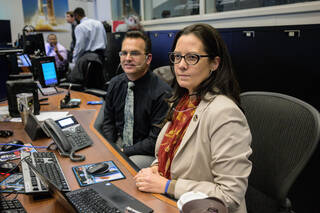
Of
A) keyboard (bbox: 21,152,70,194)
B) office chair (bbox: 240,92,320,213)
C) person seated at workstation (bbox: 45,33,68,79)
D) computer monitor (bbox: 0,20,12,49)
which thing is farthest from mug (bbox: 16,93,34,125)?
person seated at workstation (bbox: 45,33,68,79)

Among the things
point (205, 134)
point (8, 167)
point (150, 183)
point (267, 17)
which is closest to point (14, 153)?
point (8, 167)

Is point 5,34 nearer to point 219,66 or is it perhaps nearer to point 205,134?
point 219,66

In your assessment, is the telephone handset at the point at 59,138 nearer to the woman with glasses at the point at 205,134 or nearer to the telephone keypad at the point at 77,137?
the telephone keypad at the point at 77,137

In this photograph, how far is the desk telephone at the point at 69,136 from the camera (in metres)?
1.45

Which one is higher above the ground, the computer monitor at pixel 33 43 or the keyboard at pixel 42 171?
the computer monitor at pixel 33 43

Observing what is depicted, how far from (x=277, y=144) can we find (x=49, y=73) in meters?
2.35

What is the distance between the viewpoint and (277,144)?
126 centimetres

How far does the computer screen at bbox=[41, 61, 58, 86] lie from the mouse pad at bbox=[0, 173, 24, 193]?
1730 millimetres

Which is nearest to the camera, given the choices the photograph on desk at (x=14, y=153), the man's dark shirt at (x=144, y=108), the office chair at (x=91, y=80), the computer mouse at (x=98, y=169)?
the computer mouse at (x=98, y=169)

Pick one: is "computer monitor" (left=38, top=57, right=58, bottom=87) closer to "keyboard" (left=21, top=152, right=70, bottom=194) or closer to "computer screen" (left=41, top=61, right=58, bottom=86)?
"computer screen" (left=41, top=61, right=58, bottom=86)

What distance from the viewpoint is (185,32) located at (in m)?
1.26

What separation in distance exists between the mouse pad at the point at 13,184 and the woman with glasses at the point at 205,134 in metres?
0.48

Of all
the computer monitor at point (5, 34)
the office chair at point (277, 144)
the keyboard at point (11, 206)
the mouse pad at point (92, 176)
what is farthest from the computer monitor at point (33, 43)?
the office chair at point (277, 144)

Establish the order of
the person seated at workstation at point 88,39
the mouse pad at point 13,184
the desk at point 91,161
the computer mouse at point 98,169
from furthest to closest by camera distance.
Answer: the person seated at workstation at point 88,39 < the computer mouse at point 98,169 < the mouse pad at point 13,184 < the desk at point 91,161
